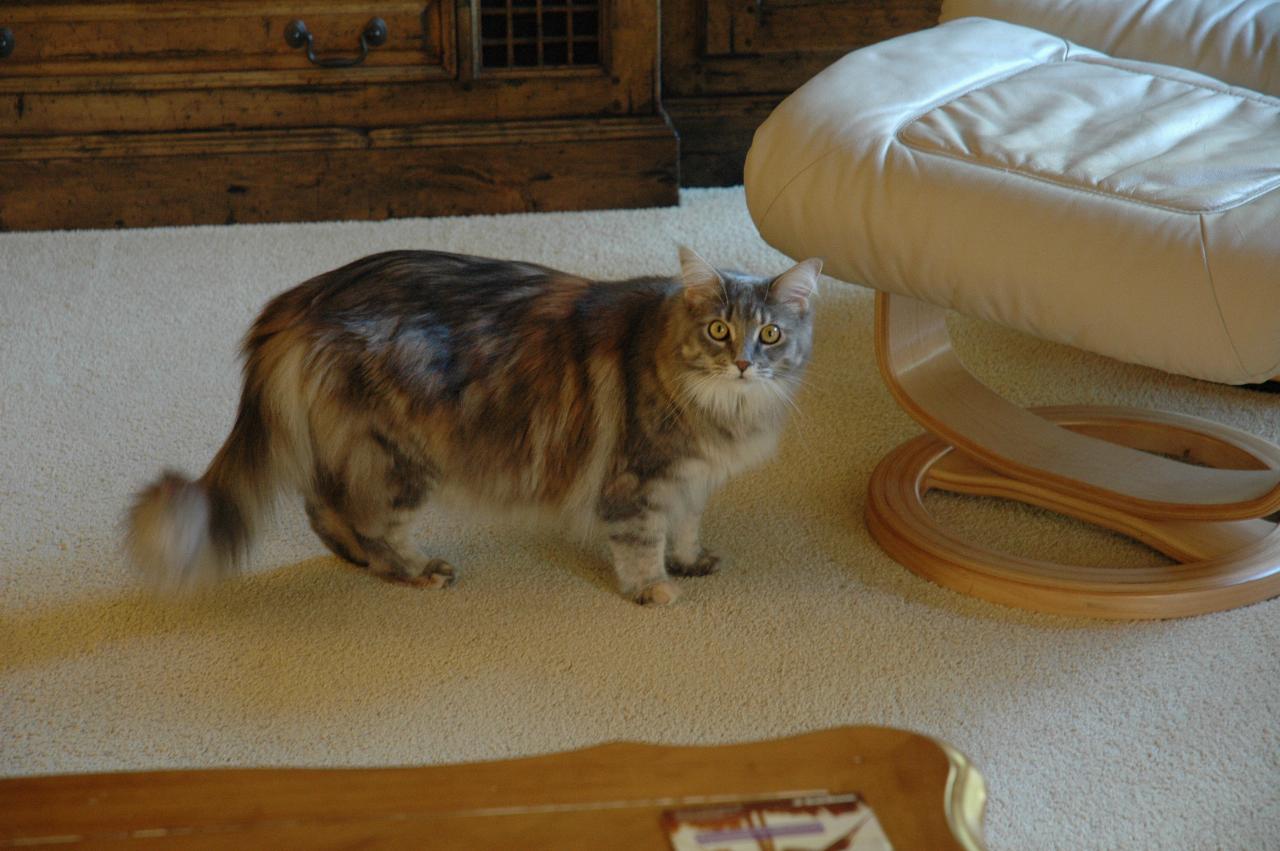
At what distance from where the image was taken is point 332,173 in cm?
279

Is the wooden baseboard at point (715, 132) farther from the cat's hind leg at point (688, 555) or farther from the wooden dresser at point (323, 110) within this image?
the cat's hind leg at point (688, 555)

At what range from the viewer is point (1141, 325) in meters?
1.47

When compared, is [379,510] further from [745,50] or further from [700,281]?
[745,50]

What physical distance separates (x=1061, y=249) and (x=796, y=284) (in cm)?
32

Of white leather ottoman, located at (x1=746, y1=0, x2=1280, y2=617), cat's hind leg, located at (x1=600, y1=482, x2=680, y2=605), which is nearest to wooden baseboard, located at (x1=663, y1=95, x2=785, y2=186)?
white leather ottoman, located at (x1=746, y1=0, x2=1280, y2=617)

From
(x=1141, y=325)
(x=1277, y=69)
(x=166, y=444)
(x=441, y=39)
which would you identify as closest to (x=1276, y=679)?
(x=1141, y=325)

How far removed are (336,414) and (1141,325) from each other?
3.20 ft

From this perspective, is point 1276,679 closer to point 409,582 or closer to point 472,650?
point 472,650

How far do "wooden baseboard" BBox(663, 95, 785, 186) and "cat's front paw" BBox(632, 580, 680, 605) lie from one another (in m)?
1.51

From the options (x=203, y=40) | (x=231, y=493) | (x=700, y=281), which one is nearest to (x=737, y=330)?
(x=700, y=281)

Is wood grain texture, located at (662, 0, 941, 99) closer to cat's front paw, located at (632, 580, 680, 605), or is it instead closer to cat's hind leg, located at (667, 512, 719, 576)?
cat's hind leg, located at (667, 512, 719, 576)

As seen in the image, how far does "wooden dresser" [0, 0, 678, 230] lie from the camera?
8.73 feet

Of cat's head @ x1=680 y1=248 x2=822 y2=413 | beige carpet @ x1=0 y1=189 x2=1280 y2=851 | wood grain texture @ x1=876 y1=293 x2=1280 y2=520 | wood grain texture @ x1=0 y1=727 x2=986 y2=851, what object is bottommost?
beige carpet @ x1=0 y1=189 x2=1280 y2=851

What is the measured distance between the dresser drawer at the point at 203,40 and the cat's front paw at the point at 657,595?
149 cm
